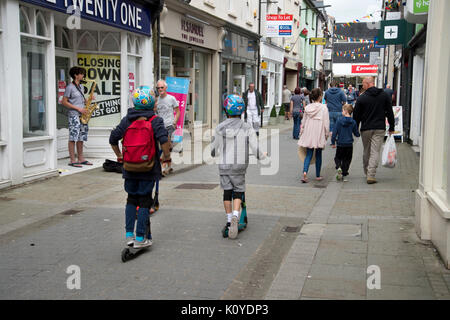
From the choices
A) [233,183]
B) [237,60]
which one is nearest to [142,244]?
[233,183]

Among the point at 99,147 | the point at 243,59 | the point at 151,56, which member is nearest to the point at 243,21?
the point at 243,59

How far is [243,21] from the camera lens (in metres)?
21.2

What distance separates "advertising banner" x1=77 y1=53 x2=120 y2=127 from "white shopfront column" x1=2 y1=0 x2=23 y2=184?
3.37 m

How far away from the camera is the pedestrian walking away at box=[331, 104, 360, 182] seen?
9.26 meters

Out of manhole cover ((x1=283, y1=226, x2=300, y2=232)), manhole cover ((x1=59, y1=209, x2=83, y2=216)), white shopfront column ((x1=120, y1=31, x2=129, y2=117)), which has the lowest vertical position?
manhole cover ((x1=283, y1=226, x2=300, y2=232))

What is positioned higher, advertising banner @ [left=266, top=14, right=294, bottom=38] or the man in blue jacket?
advertising banner @ [left=266, top=14, right=294, bottom=38]

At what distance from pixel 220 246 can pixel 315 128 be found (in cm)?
429

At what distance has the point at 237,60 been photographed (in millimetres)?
20953

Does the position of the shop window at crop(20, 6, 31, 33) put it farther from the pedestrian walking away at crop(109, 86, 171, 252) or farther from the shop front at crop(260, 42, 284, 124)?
the shop front at crop(260, 42, 284, 124)

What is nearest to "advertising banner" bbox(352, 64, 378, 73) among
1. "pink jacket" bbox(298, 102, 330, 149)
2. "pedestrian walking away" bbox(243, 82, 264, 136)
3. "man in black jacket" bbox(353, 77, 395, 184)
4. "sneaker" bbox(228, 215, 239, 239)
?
"pedestrian walking away" bbox(243, 82, 264, 136)

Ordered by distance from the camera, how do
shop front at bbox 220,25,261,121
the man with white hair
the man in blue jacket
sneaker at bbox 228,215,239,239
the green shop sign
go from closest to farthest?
sneaker at bbox 228,215,239,239, the man with white hair, the green shop sign, the man in blue jacket, shop front at bbox 220,25,261,121

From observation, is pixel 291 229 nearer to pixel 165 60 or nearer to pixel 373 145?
pixel 373 145
